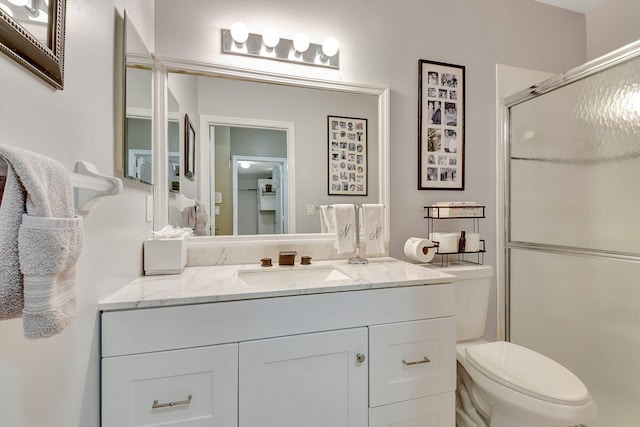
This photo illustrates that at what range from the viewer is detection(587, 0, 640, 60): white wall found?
193 centimetres

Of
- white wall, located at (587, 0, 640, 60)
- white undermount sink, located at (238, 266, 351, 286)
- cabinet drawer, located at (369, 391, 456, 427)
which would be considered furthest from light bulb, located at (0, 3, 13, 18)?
white wall, located at (587, 0, 640, 60)

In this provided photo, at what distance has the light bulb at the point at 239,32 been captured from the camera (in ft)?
4.84

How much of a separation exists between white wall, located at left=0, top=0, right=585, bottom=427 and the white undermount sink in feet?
1.51

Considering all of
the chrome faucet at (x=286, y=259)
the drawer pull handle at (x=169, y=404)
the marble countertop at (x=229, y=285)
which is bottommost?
the drawer pull handle at (x=169, y=404)

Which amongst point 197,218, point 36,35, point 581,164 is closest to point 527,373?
point 581,164

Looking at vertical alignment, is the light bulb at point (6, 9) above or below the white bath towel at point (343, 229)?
above

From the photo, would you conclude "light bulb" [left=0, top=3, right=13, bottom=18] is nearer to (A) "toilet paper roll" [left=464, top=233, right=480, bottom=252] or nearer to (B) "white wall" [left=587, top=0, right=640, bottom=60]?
(A) "toilet paper roll" [left=464, top=233, right=480, bottom=252]

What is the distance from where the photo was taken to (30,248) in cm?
42

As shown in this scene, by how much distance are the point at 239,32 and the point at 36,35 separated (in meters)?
1.07

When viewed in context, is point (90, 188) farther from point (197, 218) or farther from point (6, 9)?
point (197, 218)

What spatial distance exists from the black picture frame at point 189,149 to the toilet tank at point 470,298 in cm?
135

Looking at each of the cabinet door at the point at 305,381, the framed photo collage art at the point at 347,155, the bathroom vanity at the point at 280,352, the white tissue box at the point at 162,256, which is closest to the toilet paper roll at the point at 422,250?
the bathroom vanity at the point at 280,352

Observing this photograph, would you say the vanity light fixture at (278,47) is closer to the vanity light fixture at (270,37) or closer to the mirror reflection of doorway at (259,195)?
the vanity light fixture at (270,37)

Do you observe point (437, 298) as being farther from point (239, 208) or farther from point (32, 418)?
point (32, 418)
